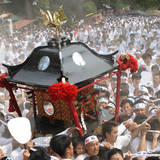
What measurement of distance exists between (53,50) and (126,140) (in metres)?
1.78

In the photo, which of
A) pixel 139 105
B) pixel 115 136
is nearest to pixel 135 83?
pixel 139 105

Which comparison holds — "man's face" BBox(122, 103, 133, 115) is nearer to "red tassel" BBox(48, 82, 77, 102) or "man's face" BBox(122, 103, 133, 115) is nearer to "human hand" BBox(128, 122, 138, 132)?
"human hand" BBox(128, 122, 138, 132)

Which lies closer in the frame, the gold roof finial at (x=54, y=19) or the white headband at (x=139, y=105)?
the gold roof finial at (x=54, y=19)

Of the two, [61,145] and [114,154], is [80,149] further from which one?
[114,154]

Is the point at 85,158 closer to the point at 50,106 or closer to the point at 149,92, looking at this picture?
the point at 50,106

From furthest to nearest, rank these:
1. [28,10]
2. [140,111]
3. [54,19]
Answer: [28,10], [140,111], [54,19]

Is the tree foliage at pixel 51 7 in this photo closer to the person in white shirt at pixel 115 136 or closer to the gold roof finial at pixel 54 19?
the gold roof finial at pixel 54 19

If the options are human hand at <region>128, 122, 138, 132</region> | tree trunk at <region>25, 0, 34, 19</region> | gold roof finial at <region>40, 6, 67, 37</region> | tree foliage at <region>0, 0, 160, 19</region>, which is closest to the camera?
gold roof finial at <region>40, 6, 67, 37</region>

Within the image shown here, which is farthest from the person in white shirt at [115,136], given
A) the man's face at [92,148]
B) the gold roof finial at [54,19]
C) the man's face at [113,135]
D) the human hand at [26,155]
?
the gold roof finial at [54,19]

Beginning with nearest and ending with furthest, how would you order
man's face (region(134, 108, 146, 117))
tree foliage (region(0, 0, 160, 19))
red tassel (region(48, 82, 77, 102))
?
red tassel (region(48, 82, 77, 102)) → man's face (region(134, 108, 146, 117)) → tree foliage (region(0, 0, 160, 19))

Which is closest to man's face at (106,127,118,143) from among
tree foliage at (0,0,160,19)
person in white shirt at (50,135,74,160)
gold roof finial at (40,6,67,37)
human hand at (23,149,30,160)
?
person in white shirt at (50,135,74,160)

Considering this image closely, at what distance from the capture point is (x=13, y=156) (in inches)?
117

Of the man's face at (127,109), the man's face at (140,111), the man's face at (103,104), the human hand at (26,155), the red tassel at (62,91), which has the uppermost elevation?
the red tassel at (62,91)

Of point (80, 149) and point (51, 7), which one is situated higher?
point (51, 7)
